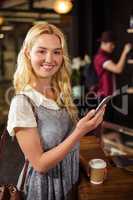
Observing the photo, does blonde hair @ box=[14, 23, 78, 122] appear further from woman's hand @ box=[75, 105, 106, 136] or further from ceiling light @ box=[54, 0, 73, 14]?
ceiling light @ box=[54, 0, 73, 14]

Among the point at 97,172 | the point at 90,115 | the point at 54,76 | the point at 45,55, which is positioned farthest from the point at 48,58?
the point at 97,172

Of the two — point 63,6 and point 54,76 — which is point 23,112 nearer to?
point 54,76

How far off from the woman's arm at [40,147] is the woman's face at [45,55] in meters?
0.24

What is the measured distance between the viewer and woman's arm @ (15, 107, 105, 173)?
3.91 feet

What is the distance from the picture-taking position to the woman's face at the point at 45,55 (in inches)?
49.5

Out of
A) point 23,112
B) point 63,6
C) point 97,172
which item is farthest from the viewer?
point 63,6

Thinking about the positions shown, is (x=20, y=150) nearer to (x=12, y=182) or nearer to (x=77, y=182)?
(x=12, y=182)

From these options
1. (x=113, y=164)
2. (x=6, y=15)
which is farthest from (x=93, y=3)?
(x=113, y=164)

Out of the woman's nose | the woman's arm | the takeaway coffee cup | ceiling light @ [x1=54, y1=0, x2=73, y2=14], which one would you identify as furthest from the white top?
ceiling light @ [x1=54, y1=0, x2=73, y2=14]

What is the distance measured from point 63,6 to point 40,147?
4599mm

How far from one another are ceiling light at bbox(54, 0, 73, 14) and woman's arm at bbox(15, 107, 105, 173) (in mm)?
4528

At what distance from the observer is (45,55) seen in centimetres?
127

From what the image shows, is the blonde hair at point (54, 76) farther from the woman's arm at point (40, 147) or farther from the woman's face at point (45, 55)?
the woman's arm at point (40, 147)

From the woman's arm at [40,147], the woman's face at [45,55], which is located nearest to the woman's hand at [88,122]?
the woman's arm at [40,147]
